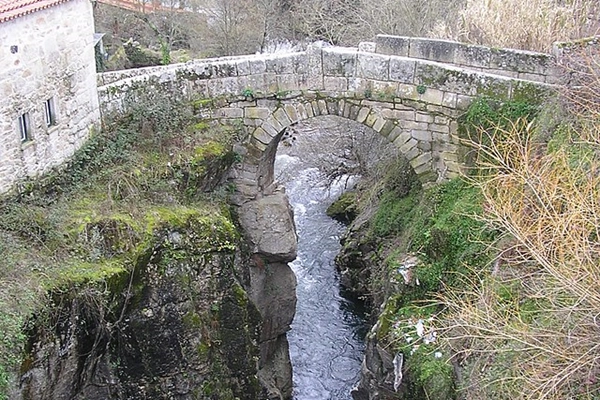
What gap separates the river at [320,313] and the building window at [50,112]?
6425mm

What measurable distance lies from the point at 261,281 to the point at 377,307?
96.6 inches

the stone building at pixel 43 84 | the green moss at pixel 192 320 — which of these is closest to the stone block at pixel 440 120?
the green moss at pixel 192 320

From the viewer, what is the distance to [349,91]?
40.3 feet

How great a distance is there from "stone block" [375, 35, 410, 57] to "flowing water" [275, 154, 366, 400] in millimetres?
4995

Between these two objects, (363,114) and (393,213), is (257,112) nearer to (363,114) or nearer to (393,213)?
(363,114)

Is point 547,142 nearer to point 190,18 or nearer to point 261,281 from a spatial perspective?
point 261,281

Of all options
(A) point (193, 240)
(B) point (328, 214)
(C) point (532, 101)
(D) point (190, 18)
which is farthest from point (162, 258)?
(D) point (190, 18)

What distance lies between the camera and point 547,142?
10.3 meters

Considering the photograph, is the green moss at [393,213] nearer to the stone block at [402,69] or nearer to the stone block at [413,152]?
the stone block at [413,152]

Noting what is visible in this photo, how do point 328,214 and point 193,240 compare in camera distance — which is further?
point 328,214

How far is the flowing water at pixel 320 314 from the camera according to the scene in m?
13.9

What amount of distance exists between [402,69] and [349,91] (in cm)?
91

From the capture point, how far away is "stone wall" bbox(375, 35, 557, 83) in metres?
12.8

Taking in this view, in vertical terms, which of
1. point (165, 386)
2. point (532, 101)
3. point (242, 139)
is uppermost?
point (532, 101)
